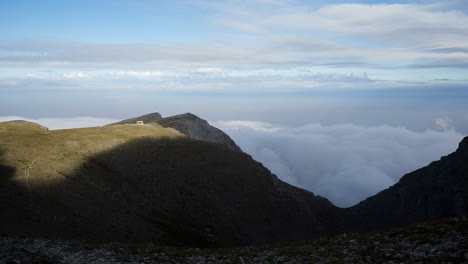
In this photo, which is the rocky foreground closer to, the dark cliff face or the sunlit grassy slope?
the sunlit grassy slope

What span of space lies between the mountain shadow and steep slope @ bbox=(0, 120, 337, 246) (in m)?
0.20

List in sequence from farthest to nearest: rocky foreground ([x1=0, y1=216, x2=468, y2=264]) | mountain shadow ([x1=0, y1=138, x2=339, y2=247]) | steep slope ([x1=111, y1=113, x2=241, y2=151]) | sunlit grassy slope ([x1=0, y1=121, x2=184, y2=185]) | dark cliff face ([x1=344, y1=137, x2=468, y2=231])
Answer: steep slope ([x1=111, y1=113, x2=241, y2=151]) → dark cliff face ([x1=344, y1=137, x2=468, y2=231]) → sunlit grassy slope ([x1=0, y1=121, x2=184, y2=185]) → mountain shadow ([x1=0, y1=138, x2=339, y2=247]) → rocky foreground ([x1=0, y1=216, x2=468, y2=264])

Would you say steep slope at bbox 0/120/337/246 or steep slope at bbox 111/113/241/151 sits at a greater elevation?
steep slope at bbox 111/113/241/151

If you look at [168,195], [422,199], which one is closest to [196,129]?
[168,195]

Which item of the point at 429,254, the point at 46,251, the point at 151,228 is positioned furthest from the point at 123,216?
the point at 429,254

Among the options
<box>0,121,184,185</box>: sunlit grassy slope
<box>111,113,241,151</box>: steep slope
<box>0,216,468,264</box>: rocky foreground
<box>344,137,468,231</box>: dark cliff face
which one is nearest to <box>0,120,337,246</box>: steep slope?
<box>0,121,184,185</box>: sunlit grassy slope

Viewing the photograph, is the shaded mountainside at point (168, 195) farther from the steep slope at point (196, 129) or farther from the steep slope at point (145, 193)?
the steep slope at point (196, 129)

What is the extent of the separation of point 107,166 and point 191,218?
20.4 meters

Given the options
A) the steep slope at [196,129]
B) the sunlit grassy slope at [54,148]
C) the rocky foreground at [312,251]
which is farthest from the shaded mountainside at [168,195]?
the steep slope at [196,129]

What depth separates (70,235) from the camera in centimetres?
4381

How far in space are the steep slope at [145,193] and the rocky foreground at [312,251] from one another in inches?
563

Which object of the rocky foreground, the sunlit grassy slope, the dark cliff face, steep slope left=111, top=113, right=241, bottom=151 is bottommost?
the dark cliff face

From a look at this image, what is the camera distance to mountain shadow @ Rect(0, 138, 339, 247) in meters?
50.4

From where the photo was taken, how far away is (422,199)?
96.6 meters
